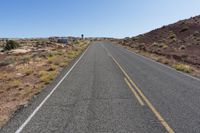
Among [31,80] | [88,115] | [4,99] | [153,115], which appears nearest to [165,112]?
[153,115]

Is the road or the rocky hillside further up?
the road

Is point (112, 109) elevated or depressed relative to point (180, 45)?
elevated

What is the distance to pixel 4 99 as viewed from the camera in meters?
11.3

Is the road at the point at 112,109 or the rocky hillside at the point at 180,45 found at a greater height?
the road at the point at 112,109

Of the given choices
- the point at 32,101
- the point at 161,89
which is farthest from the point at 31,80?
the point at 161,89

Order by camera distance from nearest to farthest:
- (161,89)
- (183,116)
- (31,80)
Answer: (183,116) < (161,89) < (31,80)

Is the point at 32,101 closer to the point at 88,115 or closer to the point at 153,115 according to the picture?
the point at 88,115

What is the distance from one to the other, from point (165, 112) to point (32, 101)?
5221 mm

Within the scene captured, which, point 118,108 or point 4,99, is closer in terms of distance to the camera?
point 118,108

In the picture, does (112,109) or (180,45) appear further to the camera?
(180,45)

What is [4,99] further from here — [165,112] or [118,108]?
[165,112]

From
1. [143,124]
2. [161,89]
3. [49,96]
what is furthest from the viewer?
[161,89]

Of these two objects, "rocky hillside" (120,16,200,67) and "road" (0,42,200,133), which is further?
"rocky hillside" (120,16,200,67)

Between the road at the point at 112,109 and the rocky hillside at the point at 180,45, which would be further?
the rocky hillside at the point at 180,45
